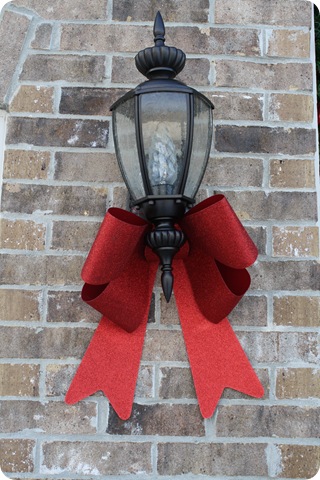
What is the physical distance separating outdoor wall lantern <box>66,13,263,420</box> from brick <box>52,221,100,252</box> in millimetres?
138

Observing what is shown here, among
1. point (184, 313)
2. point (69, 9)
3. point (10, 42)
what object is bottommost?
point (184, 313)

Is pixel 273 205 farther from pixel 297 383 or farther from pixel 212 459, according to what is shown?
pixel 212 459

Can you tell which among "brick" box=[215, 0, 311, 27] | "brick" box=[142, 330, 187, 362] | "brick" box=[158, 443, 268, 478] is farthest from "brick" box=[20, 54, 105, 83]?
"brick" box=[158, 443, 268, 478]

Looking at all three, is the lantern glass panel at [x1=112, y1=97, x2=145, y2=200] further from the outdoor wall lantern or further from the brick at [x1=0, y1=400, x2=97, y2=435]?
the brick at [x1=0, y1=400, x2=97, y2=435]

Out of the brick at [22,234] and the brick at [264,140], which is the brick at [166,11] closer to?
the brick at [264,140]

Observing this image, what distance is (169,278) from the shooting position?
1.33 m

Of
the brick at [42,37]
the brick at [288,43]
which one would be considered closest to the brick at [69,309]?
the brick at [42,37]

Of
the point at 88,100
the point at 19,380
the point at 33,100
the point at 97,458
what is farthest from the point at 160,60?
the point at 97,458

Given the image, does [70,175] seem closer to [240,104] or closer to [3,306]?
[3,306]

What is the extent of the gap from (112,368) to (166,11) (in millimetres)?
944

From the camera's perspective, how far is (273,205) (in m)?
1.55

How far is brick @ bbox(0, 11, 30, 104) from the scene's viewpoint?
5.20 feet

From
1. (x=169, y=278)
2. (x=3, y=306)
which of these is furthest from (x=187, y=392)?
(x=3, y=306)

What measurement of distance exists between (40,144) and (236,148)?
51 centimetres
